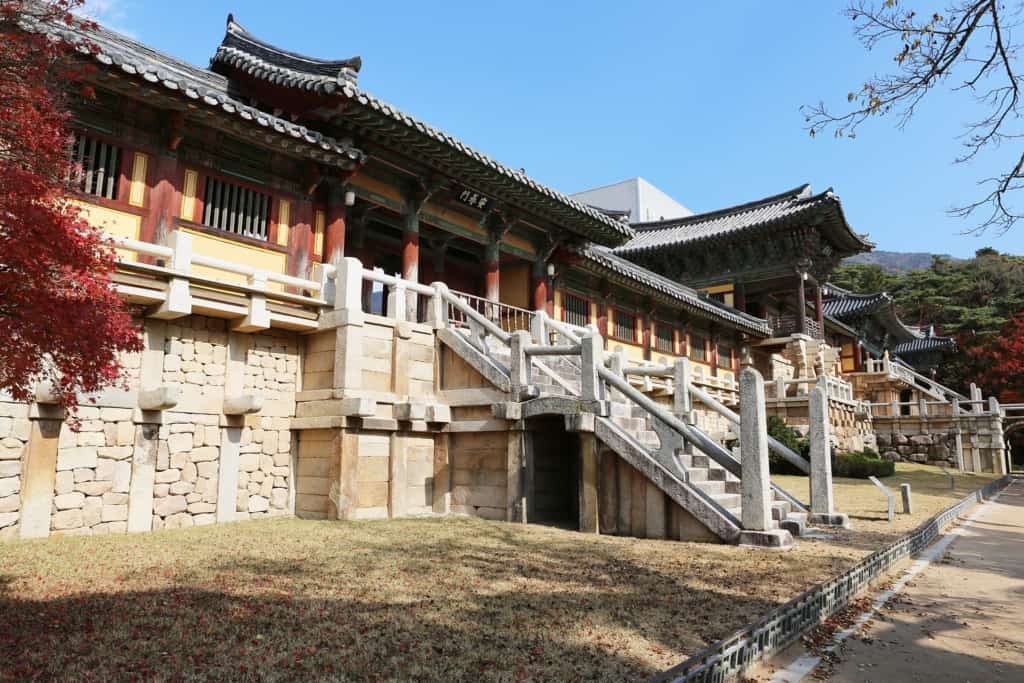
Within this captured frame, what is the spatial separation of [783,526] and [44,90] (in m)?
9.98

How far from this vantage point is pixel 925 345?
46969mm

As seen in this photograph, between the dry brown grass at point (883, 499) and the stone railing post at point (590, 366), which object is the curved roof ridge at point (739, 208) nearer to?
the dry brown grass at point (883, 499)

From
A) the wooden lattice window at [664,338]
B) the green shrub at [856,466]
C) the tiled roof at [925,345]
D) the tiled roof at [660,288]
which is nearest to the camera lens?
the tiled roof at [660,288]

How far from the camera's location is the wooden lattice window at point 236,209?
438 inches

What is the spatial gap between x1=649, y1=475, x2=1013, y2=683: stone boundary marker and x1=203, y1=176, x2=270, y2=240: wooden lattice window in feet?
32.6

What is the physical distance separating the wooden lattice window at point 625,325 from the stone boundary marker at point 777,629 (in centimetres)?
1503

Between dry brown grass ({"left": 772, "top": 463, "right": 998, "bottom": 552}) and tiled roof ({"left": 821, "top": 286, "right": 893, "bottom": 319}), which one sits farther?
tiled roof ({"left": 821, "top": 286, "right": 893, "bottom": 319})

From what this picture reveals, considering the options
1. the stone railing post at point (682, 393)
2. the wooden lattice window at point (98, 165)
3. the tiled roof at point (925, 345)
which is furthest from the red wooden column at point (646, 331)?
the tiled roof at point (925, 345)

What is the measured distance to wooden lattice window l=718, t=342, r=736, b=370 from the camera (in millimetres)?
29342

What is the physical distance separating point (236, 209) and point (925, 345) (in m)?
49.0

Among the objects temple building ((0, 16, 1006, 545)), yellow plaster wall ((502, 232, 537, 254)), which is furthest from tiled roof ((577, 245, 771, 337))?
temple building ((0, 16, 1006, 545))

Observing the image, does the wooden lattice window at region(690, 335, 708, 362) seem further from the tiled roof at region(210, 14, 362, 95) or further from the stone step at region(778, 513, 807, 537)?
the tiled roof at region(210, 14, 362, 95)

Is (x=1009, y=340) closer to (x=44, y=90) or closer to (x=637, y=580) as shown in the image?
(x=637, y=580)

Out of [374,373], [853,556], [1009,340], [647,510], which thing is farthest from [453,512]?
[1009,340]
